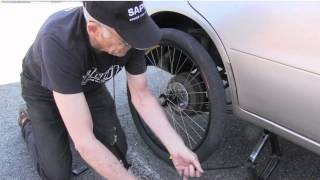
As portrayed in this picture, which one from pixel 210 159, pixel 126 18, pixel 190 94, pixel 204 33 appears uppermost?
pixel 126 18

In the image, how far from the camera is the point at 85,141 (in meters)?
2.01

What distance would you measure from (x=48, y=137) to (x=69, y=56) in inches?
33.8

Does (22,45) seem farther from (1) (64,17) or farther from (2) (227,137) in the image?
(1) (64,17)

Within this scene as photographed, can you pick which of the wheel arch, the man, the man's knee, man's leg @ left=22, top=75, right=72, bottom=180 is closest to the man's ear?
the man

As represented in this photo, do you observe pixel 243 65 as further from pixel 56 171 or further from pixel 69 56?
pixel 56 171

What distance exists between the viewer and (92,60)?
2.18 m

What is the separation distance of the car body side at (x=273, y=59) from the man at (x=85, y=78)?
43cm

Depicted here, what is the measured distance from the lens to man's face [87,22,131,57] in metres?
1.84

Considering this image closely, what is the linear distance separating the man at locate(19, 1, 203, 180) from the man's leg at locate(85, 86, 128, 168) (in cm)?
3

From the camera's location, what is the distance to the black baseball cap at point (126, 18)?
175 cm

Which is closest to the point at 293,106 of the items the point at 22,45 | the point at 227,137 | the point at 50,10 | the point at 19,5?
the point at 227,137

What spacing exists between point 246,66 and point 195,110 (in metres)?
0.59

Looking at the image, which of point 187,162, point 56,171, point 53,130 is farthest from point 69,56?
point 56,171

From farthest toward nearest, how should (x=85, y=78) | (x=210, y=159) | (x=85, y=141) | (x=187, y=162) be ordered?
1. (x=210, y=159)
2. (x=85, y=78)
3. (x=187, y=162)
4. (x=85, y=141)
